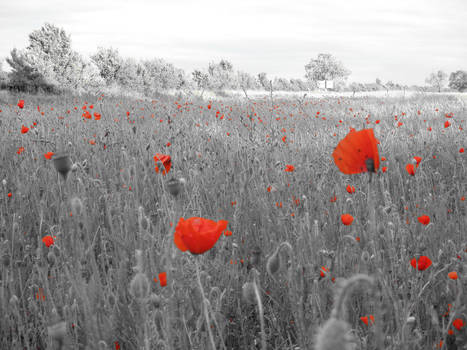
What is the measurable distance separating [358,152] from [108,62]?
1183 inches

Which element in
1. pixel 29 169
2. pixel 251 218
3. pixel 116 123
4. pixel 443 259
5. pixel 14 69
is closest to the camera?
pixel 443 259

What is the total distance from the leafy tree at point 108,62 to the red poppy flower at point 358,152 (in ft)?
95.5

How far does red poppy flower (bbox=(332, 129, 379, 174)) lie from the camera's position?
103cm

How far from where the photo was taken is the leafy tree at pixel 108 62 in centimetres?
2805

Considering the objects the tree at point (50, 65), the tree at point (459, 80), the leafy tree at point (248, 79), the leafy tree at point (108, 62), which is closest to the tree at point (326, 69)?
the tree at point (459, 80)

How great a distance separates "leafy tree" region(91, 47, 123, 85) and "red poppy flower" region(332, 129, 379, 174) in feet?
95.5

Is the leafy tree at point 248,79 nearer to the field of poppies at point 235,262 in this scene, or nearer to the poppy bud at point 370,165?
the field of poppies at point 235,262

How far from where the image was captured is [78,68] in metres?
23.4

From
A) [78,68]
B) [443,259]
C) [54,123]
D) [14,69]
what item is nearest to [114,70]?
[78,68]

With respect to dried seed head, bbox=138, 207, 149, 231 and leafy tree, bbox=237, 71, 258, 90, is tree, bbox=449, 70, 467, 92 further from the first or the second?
dried seed head, bbox=138, 207, 149, 231

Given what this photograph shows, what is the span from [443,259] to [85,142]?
11.4 ft

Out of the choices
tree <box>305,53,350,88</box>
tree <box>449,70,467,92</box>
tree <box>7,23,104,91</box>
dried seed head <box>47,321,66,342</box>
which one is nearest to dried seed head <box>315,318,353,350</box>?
dried seed head <box>47,321,66,342</box>

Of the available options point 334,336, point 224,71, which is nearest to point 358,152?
point 334,336

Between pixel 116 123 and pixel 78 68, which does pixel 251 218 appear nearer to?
pixel 116 123
